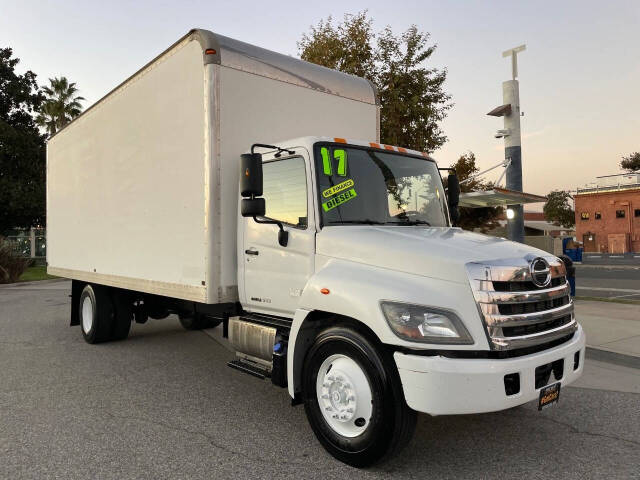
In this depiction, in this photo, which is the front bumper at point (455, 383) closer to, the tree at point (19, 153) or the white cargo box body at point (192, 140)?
the white cargo box body at point (192, 140)

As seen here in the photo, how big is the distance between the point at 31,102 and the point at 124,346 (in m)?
32.7

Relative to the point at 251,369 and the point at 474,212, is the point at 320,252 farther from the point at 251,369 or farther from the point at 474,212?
the point at 474,212

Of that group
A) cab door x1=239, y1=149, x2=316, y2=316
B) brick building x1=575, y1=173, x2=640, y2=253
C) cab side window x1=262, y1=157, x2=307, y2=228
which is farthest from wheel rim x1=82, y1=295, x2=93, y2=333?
brick building x1=575, y1=173, x2=640, y2=253

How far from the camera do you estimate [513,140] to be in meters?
12.6

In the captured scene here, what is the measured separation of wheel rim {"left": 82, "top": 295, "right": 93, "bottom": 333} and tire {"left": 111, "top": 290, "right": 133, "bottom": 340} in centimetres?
39

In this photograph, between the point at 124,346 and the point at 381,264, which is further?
the point at 124,346

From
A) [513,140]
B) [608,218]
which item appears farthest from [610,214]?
[513,140]

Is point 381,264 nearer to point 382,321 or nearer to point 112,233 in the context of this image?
point 382,321

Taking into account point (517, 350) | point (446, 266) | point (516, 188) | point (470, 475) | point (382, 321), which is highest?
point (516, 188)

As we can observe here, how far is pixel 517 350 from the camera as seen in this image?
11.4 ft

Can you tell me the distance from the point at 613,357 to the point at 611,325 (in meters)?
2.21

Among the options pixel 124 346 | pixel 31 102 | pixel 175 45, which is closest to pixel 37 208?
pixel 31 102

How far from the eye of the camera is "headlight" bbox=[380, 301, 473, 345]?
3.32 metres

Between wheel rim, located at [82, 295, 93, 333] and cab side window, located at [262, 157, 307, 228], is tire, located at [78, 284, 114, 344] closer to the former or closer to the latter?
wheel rim, located at [82, 295, 93, 333]
